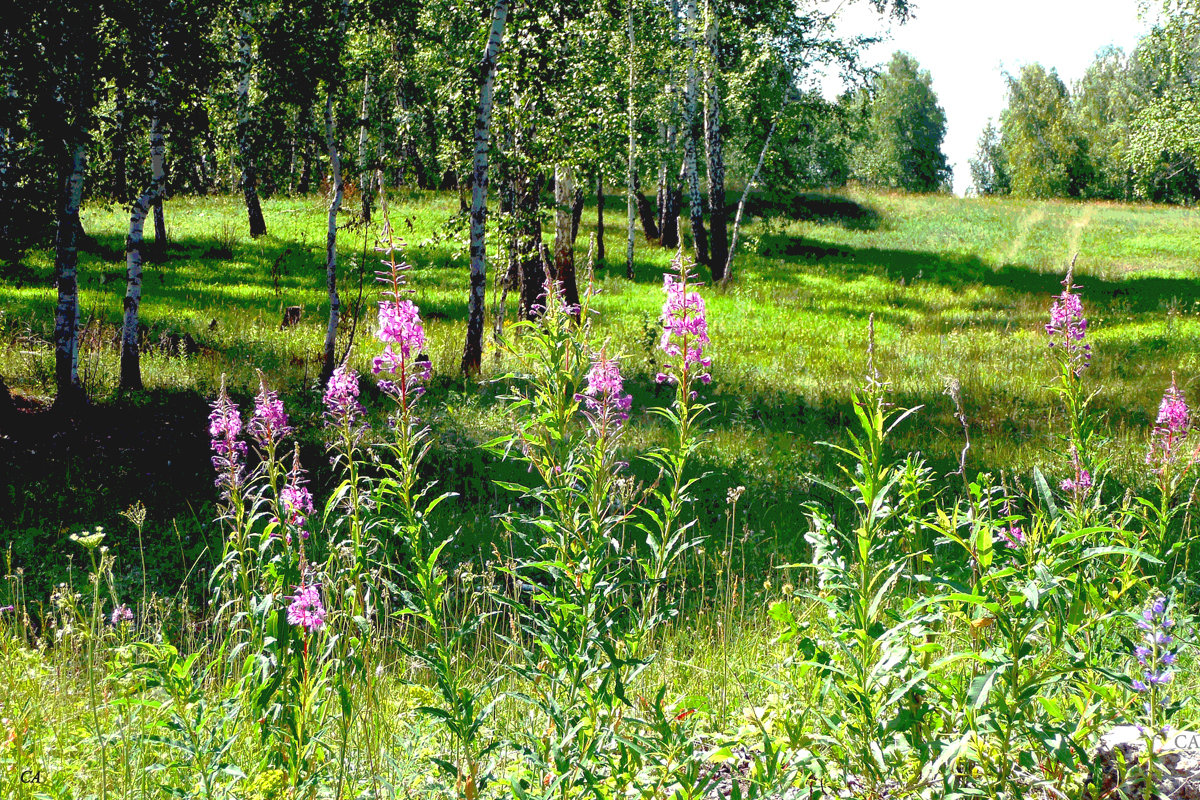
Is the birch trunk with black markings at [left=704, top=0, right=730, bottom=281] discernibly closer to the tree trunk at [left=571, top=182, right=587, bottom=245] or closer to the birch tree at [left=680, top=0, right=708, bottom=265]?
the birch tree at [left=680, top=0, right=708, bottom=265]

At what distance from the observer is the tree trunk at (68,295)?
8.52 m

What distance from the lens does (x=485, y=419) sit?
9359mm

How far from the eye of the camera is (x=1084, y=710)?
2.22m

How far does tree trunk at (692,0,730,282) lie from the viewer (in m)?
18.3

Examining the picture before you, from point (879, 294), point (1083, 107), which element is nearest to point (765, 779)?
point (879, 294)

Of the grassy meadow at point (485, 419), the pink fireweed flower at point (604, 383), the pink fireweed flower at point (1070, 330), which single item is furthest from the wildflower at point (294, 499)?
the pink fireweed flower at point (1070, 330)

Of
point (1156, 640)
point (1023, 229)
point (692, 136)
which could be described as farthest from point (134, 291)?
point (1023, 229)

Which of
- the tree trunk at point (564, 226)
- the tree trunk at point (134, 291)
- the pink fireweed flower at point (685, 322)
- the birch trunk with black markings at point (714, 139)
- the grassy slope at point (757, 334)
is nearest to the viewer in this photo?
the pink fireweed flower at point (685, 322)

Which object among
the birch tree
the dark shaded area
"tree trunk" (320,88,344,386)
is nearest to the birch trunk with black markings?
the birch tree

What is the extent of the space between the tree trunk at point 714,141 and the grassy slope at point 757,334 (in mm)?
951

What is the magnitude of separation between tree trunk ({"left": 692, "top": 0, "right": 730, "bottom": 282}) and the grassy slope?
95 centimetres

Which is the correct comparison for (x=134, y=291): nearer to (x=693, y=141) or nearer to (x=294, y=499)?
(x=294, y=499)

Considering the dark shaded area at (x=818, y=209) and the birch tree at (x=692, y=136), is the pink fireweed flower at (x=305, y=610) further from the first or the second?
the dark shaded area at (x=818, y=209)

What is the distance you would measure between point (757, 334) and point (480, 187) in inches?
254
